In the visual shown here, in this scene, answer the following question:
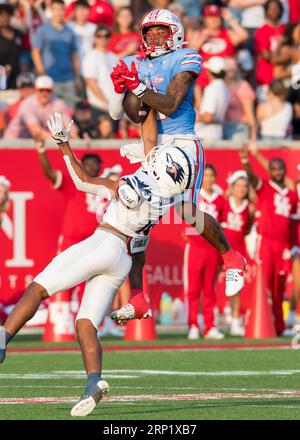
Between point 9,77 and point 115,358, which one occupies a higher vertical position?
point 9,77

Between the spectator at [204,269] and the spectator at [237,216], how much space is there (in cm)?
16

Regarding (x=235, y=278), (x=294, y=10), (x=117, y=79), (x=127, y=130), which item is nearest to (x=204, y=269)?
(x=127, y=130)

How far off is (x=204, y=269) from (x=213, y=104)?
9.74 ft

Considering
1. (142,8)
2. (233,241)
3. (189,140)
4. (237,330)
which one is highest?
(142,8)

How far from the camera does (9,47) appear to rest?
1808cm

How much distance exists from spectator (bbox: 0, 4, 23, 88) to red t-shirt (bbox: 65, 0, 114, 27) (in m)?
1.15

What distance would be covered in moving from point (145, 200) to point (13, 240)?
783cm

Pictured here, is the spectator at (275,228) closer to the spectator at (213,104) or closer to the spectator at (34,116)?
the spectator at (213,104)

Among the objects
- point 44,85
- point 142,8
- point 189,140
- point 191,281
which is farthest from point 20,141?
point 189,140

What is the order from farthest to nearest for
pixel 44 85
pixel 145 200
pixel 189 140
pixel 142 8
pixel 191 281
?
pixel 142 8, pixel 44 85, pixel 191 281, pixel 189 140, pixel 145 200

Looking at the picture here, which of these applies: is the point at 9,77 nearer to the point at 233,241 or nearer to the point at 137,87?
the point at 233,241

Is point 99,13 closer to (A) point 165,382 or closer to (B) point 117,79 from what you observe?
(A) point 165,382

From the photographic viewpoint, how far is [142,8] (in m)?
19.8

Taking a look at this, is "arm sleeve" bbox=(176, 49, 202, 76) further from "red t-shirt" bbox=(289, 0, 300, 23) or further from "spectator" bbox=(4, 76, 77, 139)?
"red t-shirt" bbox=(289, 0, 300, 23)
